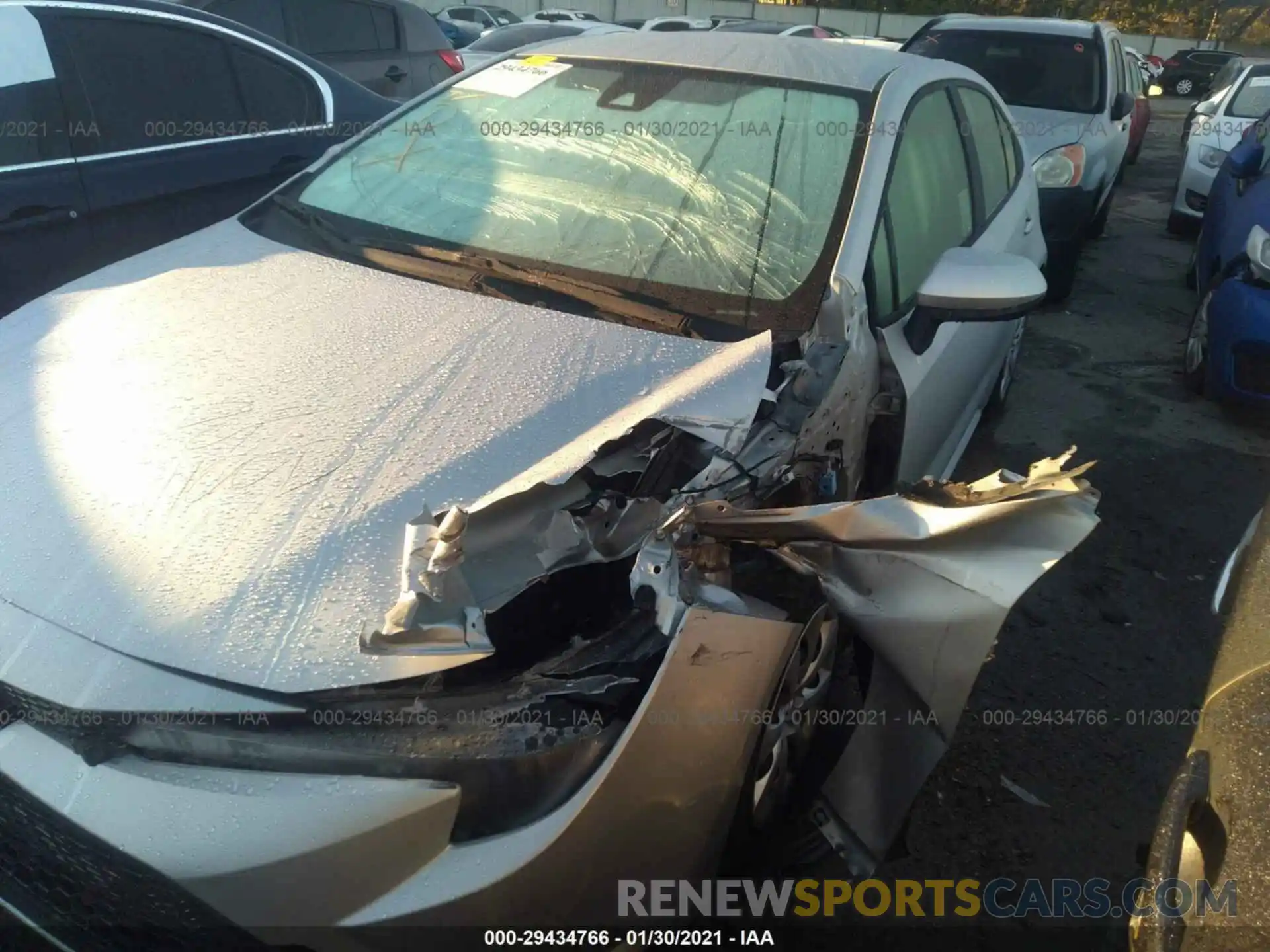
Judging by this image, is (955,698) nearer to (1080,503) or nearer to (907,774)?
(907,774)

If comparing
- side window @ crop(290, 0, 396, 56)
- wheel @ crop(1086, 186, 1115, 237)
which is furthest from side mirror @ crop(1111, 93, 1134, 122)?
side window @ crop(290, 0, 396, 56)

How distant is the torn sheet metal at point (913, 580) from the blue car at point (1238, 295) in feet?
11.3

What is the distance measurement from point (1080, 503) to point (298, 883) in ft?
4.14

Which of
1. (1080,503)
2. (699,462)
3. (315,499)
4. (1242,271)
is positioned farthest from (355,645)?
(1242,271)

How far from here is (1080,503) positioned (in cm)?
147

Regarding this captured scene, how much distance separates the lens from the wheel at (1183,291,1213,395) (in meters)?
4.82

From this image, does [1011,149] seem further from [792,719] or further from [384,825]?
[384,825]

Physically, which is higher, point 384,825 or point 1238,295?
point 384,825

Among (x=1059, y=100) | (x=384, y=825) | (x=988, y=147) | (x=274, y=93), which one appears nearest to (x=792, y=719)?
(x=384, y=825)

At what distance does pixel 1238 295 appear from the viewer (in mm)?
4359

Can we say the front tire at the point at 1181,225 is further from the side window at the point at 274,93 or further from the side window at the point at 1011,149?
the side window at the point at 274,93

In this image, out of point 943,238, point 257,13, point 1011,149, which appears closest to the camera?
point 943,238

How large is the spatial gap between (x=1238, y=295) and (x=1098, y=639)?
2.24m

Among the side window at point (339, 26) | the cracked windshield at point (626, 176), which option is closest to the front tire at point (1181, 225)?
the side window at point (339, 26)
